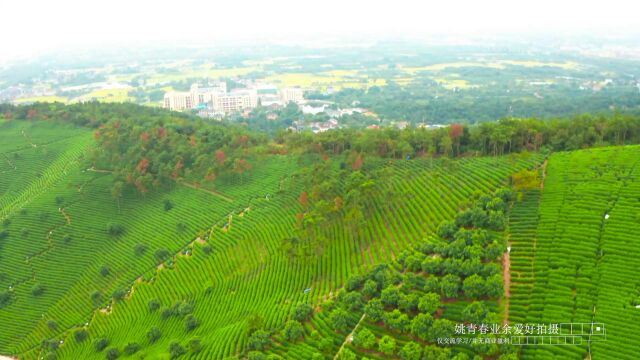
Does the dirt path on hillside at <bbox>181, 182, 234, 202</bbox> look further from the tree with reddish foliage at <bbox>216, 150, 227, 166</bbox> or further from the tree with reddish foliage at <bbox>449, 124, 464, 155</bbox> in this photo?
the tree with reddish foliage at <bbox>449, 124, 464, 155</bbox>

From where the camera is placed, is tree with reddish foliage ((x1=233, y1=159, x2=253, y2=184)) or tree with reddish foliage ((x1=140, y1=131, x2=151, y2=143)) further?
tree with reddish foliage ((x1=140, y1=131, x2=151, y2=143))

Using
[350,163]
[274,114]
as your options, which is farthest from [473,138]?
[274,114]

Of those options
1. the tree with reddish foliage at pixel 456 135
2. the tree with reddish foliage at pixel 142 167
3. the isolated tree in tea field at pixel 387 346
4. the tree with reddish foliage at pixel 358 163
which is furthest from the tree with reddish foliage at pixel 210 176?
the isolated tree in tea field at pixel 387 346

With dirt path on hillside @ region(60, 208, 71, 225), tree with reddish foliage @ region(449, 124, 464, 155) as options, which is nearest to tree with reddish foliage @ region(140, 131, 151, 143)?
dirt path on hillside @ region(60, 208, 71, 225)

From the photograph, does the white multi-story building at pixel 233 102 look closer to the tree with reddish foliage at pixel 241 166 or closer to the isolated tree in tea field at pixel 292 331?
the tree with reddish foliage at pixel 241 166

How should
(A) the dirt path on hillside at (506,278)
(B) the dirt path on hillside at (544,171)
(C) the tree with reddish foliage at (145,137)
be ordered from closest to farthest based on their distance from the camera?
(A) the dirt path on hillside at (506,278), (B) the dirt path on hillside at (544,171), (C) the tree with reddish foliage at (145,137)

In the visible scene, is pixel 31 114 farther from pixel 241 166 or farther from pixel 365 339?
pixel 365 339
